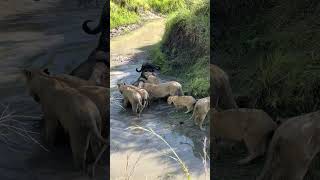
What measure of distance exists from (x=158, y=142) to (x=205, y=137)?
0.25 metres

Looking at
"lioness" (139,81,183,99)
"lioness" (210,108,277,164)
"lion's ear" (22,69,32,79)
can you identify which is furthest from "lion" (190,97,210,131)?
"lion's ear" (22,69,32,79)

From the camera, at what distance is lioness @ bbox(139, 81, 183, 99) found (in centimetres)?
283

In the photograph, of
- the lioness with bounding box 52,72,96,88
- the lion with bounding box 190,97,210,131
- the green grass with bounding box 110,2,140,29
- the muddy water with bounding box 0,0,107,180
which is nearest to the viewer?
the muddy water with bounding box 0,0,107,180

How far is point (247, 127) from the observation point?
8.14 feet

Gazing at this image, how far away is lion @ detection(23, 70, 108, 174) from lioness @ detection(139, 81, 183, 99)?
1.58ft

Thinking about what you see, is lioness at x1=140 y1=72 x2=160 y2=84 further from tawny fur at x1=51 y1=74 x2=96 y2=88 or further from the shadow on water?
tawny fur at x1=51 y1=74 x2=96 y2=88

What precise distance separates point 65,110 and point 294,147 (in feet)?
3.44

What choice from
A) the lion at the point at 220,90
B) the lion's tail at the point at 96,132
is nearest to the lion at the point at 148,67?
the lion at the point at 220,90

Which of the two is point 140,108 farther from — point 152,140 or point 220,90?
point 220,90

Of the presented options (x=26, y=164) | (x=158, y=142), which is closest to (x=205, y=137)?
(x=158, y=142)

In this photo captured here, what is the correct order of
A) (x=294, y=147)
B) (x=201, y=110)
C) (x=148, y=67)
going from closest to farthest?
1. (x=294, y=147)
2. (x=201, y=110)
3. (x=148, y=67)

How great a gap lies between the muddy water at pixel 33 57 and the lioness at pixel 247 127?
2.30 feet

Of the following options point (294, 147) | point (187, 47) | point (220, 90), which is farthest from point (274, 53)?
point (187, 47)

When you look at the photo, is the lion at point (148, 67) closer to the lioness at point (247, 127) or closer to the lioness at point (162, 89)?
the lioness at point (162, 89)
